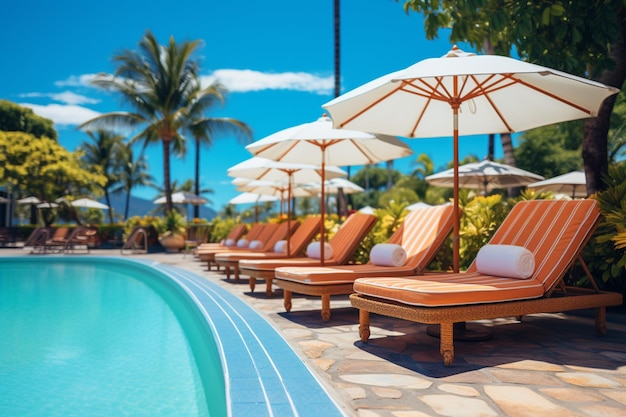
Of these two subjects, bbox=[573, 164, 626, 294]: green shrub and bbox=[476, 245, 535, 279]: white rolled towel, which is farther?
bbox=[573, 164, 626, 294]: green shrub

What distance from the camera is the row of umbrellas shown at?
14.2 feet

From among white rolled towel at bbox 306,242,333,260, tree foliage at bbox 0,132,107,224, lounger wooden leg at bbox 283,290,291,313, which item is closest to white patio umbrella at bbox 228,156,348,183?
white rolled towel at bbox 306,242,333,260

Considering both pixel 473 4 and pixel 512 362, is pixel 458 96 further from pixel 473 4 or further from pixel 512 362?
pixel 512 362

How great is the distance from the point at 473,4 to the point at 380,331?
11.1 ft

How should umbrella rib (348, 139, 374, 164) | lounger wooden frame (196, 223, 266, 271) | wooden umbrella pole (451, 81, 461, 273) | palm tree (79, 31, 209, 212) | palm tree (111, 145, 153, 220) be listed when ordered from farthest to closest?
palm tree (111, 145, 153, 220) → palm tree (79, 31, 209, 212) → lounger wooden frame (196, 223, 266, 271) → umbrella rib (348, 139, 374, 164) → wooden umbrella pole (451, 81, 461, 273)

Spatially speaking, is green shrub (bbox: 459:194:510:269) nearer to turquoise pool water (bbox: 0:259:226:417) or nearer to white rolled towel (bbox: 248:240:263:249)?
turquoise pool water (bbox: 0:259:226:417)

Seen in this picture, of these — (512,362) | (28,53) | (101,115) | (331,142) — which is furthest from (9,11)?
(512,362)

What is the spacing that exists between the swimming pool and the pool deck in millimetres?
292

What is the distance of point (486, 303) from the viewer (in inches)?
159

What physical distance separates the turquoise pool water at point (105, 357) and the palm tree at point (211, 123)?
16.9 m

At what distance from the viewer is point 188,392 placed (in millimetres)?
4238

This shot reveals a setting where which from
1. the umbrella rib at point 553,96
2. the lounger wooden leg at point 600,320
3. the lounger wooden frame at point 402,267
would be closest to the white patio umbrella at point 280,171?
the lounger wooden frame at point 402,267

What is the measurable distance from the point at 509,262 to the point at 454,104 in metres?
1.61

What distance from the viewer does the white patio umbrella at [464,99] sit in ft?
14.0
